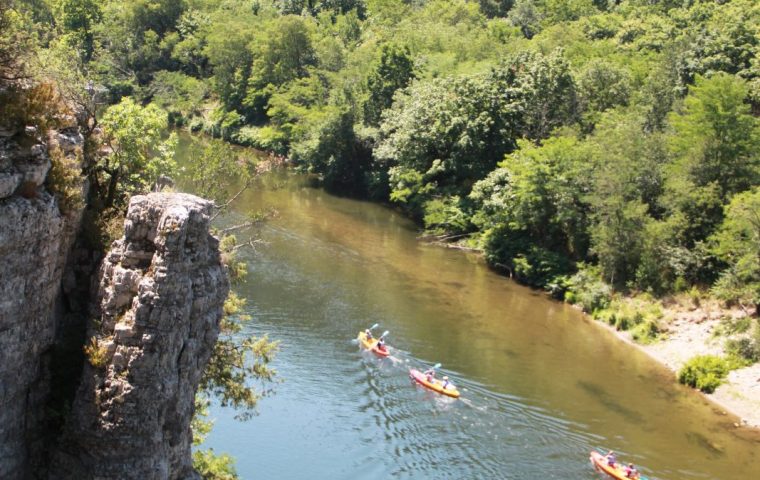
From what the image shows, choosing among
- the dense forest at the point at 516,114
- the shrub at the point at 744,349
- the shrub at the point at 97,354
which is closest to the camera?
the shrub at the point at 97,354

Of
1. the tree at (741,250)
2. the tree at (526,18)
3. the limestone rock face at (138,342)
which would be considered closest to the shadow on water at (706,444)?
the tree at (741,250)

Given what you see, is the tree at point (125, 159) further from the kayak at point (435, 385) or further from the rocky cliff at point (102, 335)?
the kayak at point (435, 385)

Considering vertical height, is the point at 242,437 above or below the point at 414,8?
below

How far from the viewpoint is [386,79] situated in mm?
80500

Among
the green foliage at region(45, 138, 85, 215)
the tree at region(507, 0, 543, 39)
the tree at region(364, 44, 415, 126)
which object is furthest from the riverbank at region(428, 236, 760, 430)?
the tree at region(507, 0, 543, 39)

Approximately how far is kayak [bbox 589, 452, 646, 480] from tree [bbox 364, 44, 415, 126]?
165 feet

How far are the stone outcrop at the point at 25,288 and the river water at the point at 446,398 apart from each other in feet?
46.9

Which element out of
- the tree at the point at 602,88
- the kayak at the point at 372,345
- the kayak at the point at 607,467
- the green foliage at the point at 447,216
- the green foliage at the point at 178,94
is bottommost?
the kayak at the point at 607,467

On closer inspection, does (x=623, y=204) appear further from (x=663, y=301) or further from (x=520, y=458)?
(x=520, y=458)

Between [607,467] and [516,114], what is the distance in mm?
38032

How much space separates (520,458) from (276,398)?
10.8 metres

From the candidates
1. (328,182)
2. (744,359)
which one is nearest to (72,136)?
(744,359)

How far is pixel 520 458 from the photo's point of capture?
34094mm

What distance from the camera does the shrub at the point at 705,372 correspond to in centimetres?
4166
